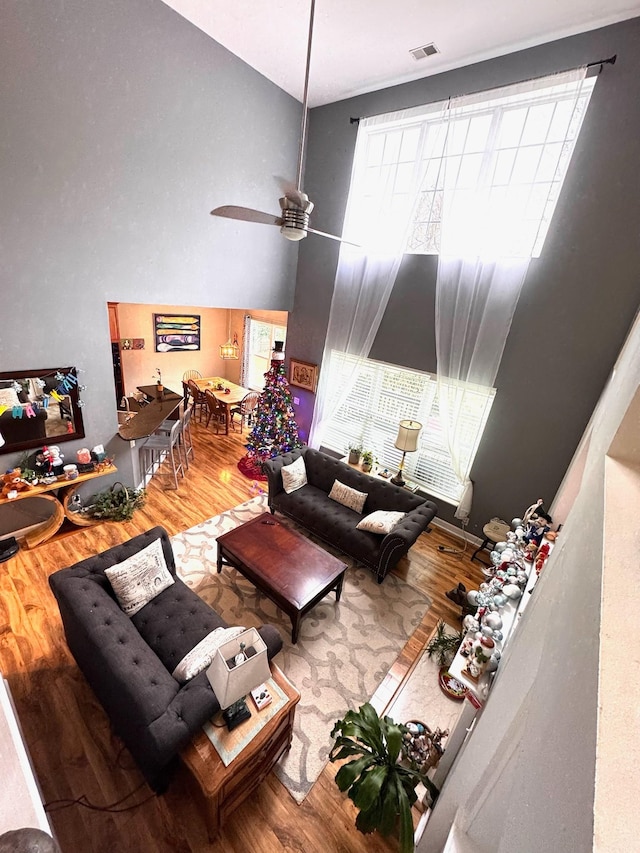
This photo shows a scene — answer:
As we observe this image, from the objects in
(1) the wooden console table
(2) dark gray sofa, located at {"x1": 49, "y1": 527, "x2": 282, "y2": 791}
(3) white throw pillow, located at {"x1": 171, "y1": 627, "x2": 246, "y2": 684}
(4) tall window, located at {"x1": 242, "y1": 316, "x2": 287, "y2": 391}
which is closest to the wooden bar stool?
(1) the wooden console table

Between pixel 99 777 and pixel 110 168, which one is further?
pixel 110 168

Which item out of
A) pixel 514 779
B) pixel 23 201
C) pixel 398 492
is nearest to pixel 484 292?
pixel 398 492

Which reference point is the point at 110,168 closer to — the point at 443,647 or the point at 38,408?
the point at 38,408

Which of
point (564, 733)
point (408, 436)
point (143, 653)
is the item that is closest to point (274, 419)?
point (408, 436)

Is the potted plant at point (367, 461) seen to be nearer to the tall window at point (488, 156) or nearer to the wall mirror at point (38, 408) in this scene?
the tall window at point (488, 156)

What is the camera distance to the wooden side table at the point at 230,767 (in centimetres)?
183

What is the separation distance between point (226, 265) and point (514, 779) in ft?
17.3

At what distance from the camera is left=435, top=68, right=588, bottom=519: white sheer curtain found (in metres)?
3.46

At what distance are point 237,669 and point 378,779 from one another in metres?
0.92

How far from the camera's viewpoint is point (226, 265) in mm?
4801

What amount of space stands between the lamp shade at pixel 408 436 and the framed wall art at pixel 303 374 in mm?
1833

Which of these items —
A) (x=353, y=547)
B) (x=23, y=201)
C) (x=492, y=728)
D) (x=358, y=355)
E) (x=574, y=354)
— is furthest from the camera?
(x=358, y=355)

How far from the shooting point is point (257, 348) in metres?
8.92

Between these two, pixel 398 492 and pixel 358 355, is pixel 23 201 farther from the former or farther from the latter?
pixel 398 492
